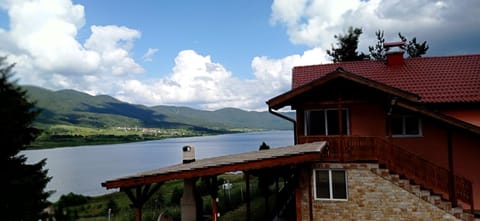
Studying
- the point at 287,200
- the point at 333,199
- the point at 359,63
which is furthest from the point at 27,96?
the point at 359,63

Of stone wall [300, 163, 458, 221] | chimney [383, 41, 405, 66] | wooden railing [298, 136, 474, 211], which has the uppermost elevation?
chimney [383, 41, 405, 66]

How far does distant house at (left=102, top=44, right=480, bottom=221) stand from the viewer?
1066 centimetres

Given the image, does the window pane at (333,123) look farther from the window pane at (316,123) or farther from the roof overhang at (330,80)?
the roof overhang at (330,80)

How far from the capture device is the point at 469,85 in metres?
13.6

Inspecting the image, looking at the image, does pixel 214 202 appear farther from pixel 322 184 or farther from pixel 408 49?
pixel 408 49

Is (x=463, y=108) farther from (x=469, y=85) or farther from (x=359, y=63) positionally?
(x=359, y=63)

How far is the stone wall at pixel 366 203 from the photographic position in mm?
10828

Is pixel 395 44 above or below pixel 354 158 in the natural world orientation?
above

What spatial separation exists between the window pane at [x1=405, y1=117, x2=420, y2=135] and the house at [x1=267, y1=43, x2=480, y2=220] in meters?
0.03

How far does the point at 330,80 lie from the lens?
12.0 meters

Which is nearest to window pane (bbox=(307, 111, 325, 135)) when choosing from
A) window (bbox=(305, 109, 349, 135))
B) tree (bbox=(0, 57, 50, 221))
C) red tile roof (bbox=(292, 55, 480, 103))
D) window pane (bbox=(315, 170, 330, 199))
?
window (bbox=(305, 109, 349, 135))

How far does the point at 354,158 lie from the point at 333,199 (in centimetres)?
150

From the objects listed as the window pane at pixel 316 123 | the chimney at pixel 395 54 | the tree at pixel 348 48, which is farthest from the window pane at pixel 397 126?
the tree at pixel 348 48

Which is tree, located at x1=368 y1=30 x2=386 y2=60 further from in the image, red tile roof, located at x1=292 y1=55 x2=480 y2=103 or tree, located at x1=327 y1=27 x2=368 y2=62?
red tile roof, located at x1=292 y1=55 x2=480 y2=103
